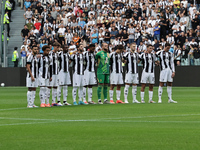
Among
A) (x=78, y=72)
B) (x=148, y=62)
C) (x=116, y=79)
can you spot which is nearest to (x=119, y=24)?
(x=148, y=62)

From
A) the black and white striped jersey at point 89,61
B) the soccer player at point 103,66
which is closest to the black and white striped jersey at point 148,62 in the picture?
the soccer player at point 103,66

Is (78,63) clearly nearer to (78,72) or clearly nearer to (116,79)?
(78,72)

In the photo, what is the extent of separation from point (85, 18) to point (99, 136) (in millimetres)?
29889

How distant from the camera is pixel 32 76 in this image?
64.4ft

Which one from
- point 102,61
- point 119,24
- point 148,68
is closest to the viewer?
point 102,61

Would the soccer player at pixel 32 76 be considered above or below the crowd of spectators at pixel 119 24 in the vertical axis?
below

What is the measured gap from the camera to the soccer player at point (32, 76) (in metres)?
19.8

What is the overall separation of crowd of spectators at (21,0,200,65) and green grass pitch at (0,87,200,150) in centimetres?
1854

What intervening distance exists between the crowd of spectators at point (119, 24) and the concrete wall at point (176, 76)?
0.83m

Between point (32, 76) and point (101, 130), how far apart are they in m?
7.83

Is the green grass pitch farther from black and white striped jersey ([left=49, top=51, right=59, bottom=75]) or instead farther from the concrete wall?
the concrete wall

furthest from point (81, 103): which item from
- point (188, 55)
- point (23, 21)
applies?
point (23, 21)

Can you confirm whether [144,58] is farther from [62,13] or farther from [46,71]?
[62,13]

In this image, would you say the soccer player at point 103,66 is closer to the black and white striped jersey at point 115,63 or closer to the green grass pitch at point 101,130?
the black and white striped jersey at point 115,63
